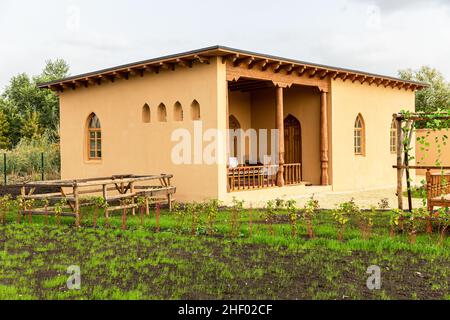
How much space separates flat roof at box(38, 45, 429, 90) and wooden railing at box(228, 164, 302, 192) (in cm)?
331

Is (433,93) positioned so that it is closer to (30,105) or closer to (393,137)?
(393,137)

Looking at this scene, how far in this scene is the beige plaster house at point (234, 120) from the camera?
13727mm

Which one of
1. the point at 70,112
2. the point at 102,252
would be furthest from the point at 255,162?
the point at 102,252

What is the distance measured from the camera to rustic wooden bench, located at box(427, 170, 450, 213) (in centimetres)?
868

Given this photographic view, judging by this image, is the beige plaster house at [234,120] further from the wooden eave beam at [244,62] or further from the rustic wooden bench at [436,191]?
the rustic wooden bench at [436,191]

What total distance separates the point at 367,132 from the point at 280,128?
214 inches

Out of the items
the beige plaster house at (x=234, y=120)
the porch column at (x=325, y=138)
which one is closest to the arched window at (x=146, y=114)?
the beige plaster house at (x=234, y=120)

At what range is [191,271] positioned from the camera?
20.7 feet

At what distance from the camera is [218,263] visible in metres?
6.68

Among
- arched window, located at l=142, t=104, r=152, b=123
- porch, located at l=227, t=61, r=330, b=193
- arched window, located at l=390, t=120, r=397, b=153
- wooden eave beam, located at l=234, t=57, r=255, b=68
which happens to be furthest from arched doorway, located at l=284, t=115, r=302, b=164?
arched window, located at l=142, t=104, r=152, b=123

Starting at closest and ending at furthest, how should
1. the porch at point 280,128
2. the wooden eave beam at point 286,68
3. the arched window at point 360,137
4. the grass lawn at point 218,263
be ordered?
the grass lawn at point 218,263
the wooden eave beam at point 286,68
the porch at point 280,128
the arched window at point 360,137

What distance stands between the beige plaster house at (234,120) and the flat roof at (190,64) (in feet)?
0.11

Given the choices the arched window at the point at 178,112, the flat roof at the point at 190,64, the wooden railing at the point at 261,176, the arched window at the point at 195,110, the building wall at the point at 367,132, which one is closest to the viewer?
the flat roof at the point at 190,64
